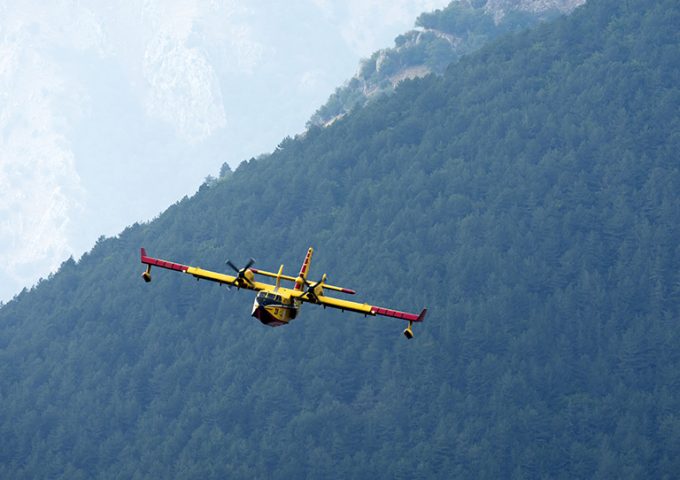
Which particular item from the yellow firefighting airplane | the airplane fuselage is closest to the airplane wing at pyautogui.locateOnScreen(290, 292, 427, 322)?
the yellow firefighting airplane

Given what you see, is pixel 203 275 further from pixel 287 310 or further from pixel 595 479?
pixel 595 479

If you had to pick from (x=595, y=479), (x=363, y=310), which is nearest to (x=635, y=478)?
→ (x=595, y=479)

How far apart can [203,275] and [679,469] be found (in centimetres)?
10760

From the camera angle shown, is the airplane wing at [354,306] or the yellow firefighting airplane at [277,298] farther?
the airplane wing at [354,306]

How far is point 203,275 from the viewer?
10931 centimetres

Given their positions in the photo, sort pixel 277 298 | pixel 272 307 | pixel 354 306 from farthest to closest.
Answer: pixel 354 306, pixel 277 298, pixel 272 307

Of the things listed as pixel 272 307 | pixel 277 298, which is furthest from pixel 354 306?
pixel 272 307

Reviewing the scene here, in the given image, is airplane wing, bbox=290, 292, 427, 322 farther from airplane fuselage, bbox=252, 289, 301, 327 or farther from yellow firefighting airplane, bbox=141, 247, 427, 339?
airplane fuselage, bbox=252, 289, 301, 327

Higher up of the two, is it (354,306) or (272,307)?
(354,306)

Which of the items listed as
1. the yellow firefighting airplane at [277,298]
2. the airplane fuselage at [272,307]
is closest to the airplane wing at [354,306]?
the yellow firefighting airplane at [277,298]

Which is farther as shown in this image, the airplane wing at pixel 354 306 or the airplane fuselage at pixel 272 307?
the airplane wing at pixel 354 306

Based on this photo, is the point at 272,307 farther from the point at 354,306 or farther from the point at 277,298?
the point at 354,306

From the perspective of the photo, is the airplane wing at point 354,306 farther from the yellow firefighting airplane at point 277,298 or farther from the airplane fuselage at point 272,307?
the airplane fuselage at point 272,307

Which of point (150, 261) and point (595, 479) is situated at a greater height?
point (150, 261)
